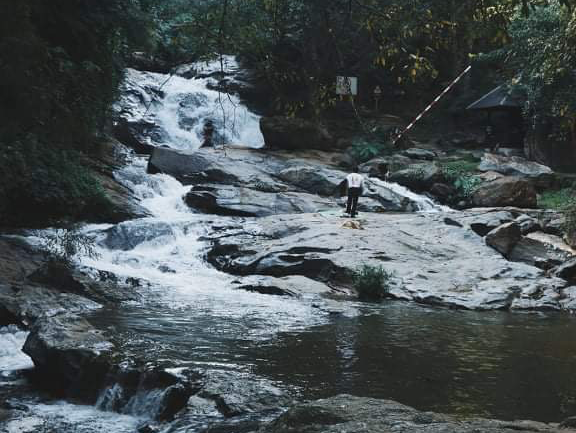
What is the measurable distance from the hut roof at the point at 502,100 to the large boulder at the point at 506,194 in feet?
20.9

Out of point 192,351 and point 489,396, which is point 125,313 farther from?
point 489,396

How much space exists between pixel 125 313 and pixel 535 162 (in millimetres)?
19908

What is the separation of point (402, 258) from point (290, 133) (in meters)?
12.0

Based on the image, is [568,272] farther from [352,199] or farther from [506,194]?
[506,194]

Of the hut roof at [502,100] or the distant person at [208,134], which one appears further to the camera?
the hut roof at [502,100]

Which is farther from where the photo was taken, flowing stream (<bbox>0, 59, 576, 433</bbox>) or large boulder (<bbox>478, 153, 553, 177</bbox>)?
large boulder (<bbox>478, 153, 553, 177</bbox>)

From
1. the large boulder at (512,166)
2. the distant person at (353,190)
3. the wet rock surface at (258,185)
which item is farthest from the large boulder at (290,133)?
the distant person at (353,190)

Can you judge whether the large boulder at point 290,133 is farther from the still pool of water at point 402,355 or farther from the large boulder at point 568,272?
the still pool of water at point 402,355

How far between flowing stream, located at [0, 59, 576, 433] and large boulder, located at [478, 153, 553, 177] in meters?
12.5

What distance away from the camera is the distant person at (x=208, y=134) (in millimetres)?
25078

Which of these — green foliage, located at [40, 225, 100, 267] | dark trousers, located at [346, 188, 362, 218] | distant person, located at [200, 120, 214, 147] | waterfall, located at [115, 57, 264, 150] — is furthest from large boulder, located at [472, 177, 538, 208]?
green foliage, located at [40, 225, 100, 267]

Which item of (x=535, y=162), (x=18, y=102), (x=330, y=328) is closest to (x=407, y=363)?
(x=330, y=328)

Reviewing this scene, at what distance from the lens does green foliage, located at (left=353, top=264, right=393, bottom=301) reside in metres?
12.2

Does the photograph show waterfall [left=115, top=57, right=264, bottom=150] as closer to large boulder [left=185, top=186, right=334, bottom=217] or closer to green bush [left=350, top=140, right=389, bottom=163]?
green bush [left=350, top=140, right=389, bottom=163]
